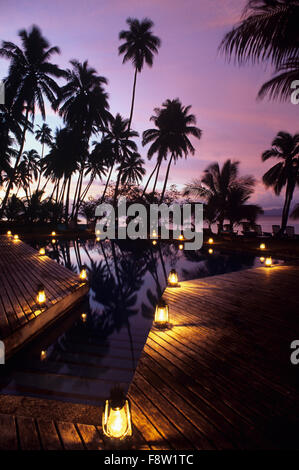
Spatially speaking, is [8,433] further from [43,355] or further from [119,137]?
[119,137]

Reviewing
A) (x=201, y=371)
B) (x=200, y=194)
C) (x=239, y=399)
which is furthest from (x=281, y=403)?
(x=200, y=194)

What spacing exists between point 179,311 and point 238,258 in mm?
9878

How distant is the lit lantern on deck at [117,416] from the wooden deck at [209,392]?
15 cm

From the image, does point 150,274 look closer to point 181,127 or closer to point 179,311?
point 179,311

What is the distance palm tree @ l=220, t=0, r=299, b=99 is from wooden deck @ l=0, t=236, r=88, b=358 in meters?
7.61

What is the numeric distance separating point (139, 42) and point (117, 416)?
98.3 ft

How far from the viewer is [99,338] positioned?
5.63m

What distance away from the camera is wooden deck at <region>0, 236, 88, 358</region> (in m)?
4.51

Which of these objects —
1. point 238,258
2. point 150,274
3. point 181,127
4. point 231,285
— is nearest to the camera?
point 231,285

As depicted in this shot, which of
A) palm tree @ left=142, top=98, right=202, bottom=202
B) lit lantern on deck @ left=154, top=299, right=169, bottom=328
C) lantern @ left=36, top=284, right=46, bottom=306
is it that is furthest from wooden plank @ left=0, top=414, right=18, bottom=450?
palm tree @ left=142, top=98, right=202, bottom=202

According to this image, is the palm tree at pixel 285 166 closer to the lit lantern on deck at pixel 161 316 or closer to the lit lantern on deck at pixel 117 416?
the lit lantern on deck at pixel 161 316

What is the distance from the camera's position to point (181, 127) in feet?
87.9

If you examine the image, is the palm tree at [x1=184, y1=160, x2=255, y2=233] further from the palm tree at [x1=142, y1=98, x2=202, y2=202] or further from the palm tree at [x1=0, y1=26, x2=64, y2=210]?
the palm tree at [x1=0, y1=26, x2=64, y2=210]

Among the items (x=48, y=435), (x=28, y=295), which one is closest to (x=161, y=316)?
(x=48, y=435)
